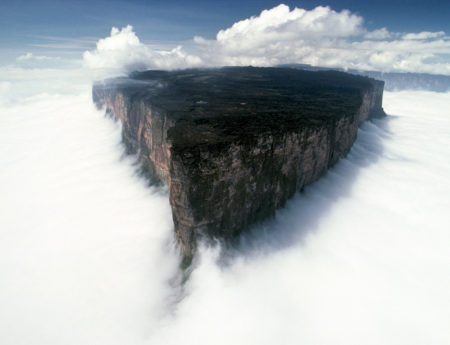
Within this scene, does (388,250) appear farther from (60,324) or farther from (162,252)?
(60,324)

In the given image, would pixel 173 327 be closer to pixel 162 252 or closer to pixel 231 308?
pixel 231 308

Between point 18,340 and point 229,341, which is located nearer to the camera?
point 229,341

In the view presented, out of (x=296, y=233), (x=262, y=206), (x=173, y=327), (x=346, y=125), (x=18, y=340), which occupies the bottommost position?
(x=18, y=340)

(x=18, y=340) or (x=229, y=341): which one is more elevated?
(x=229, y=341)

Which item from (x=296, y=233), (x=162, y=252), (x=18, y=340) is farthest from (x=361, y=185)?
(x=18, y=340)

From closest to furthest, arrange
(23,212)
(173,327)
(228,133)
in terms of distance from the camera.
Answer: (173,327)
(228,133)
(23,212)

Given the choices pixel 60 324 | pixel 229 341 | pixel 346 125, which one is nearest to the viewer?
pixel 229 341

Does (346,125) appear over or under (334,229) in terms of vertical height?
over

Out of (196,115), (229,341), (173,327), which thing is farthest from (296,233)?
(196,115)

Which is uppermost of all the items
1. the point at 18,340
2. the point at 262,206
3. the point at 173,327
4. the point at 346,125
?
the point at 346,125
